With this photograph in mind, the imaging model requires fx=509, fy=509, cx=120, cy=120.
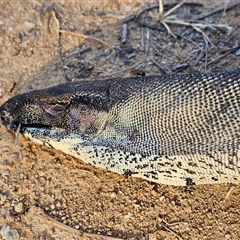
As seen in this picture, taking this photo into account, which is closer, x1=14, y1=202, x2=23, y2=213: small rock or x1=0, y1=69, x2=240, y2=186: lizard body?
x1=0, y1=69, x2=240, y2=186: lizard body

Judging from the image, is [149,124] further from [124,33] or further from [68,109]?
[124,33]

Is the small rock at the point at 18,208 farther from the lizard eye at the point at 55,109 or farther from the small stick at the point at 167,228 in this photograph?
the small stick at the point at 167,228

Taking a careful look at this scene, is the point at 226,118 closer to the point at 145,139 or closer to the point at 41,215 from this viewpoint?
the point at 145,139

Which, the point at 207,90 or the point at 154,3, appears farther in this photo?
the point at 154,3

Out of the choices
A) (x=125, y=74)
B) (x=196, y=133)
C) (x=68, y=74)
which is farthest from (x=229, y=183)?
(x=68, y=74)

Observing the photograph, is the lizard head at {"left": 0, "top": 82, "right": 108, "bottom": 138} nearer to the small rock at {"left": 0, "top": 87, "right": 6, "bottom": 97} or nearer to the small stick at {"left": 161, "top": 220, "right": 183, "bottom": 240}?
the small rock at {"left": 0, "top": 87, "right": 6, "bottom": 97}

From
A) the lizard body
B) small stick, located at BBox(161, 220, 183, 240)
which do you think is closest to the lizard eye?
the lizard body
